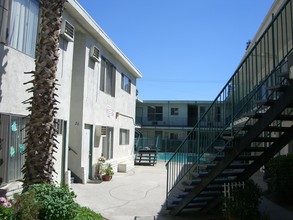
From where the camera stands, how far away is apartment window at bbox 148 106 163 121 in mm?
43094

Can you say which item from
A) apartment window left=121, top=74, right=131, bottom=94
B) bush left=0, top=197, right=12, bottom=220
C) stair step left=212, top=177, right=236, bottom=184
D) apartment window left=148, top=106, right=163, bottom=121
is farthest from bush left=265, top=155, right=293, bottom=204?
apartment window left=148, top=106, right=163, bottom=121

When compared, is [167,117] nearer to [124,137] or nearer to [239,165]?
[124,137]

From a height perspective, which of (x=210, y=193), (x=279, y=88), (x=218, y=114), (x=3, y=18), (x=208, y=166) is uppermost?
(x=3, y=18)

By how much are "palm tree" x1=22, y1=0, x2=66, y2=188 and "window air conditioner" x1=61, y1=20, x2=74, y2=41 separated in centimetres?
415

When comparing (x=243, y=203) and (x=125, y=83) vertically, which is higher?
(x=125, y=83)

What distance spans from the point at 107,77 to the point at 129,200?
24.7 feet

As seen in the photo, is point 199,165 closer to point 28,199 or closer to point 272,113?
point 272,113

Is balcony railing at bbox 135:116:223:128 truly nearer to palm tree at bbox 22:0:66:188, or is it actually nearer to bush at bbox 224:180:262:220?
bush at bbox 224:180:262:220

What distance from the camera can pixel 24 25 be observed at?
28.2 ft

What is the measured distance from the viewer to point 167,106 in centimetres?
4309

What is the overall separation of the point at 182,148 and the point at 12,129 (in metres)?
4.25

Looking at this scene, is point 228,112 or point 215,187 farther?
point 215,187

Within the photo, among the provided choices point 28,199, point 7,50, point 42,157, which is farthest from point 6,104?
point 28,199

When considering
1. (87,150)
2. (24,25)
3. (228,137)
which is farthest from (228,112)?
(87,150)
